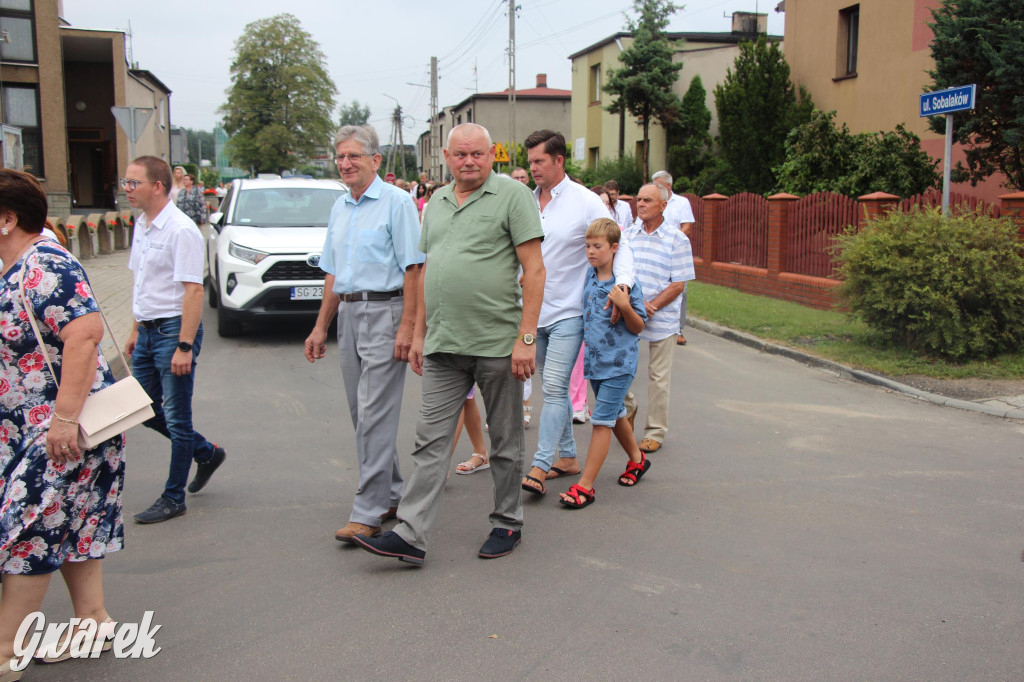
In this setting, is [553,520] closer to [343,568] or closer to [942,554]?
[343,568]

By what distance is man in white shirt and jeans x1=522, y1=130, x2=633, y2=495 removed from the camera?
5.32 meters

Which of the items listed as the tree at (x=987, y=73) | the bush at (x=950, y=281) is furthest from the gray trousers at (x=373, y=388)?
the tree at (x=987, y=73)

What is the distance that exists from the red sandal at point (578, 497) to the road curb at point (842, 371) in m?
4.29

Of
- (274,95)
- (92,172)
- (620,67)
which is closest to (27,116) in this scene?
(92,172)

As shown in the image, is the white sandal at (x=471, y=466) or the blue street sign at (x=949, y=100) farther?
the blue street sign at (x=949, y=100)

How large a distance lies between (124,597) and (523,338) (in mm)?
2100

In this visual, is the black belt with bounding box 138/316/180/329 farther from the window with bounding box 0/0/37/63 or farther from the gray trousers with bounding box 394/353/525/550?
the window with bounding box 0/0/37/63

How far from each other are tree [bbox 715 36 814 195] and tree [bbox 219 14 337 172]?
34855mm

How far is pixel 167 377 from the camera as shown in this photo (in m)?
4.93

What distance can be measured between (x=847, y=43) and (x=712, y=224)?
291 inches

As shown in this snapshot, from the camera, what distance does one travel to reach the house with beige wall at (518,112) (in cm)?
5453

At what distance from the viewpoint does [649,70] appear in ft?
98.1

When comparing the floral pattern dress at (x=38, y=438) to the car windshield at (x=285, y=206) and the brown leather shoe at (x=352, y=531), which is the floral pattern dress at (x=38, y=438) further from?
the car windshield at (x=285, y=206)

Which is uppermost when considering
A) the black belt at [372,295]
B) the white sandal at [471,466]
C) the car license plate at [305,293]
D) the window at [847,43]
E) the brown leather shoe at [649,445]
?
the window at [847,43]
